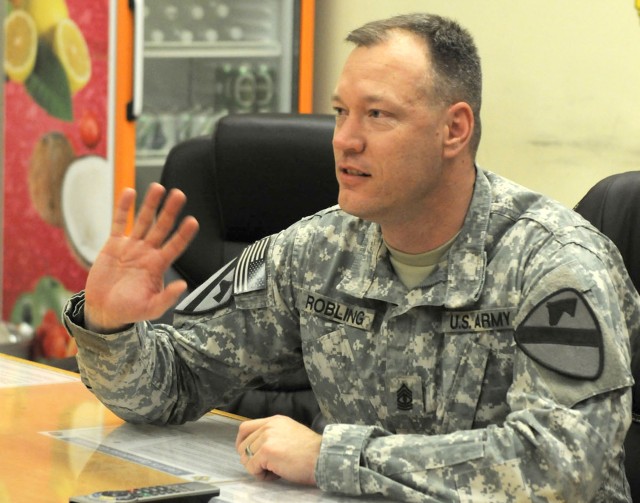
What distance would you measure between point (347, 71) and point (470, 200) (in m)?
0.28

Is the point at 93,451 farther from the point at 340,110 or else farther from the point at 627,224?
the point at 627,224

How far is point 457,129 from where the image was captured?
183 centimetres

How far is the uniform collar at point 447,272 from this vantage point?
5.64ft

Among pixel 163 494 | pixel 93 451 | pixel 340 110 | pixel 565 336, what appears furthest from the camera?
pixel 340 110

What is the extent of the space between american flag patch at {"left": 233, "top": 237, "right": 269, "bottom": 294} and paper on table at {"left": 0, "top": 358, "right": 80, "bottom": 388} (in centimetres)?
43

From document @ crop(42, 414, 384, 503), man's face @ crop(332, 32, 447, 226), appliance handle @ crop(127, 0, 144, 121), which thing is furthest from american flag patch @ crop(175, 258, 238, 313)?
appliance handle @ crop(127, 0, 144, 121)

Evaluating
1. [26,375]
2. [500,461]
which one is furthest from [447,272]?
[26,375]

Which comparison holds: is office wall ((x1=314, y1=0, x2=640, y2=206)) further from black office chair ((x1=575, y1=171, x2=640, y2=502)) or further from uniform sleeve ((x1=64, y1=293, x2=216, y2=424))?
uniform sleeve ((x1=64, y1=293, x2=216, y2=424))

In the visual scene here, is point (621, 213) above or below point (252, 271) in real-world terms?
above

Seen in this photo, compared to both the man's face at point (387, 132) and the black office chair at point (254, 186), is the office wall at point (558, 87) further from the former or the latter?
the man's face at point (387, 132)

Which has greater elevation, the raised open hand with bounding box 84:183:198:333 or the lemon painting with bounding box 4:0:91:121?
the lemon painting with bounding box 4:0:91:121

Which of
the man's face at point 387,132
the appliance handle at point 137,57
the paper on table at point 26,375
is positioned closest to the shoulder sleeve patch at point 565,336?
the man's face at point 387,132

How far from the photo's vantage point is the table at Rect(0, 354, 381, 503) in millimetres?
1508

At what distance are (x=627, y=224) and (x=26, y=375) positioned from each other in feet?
3.72
